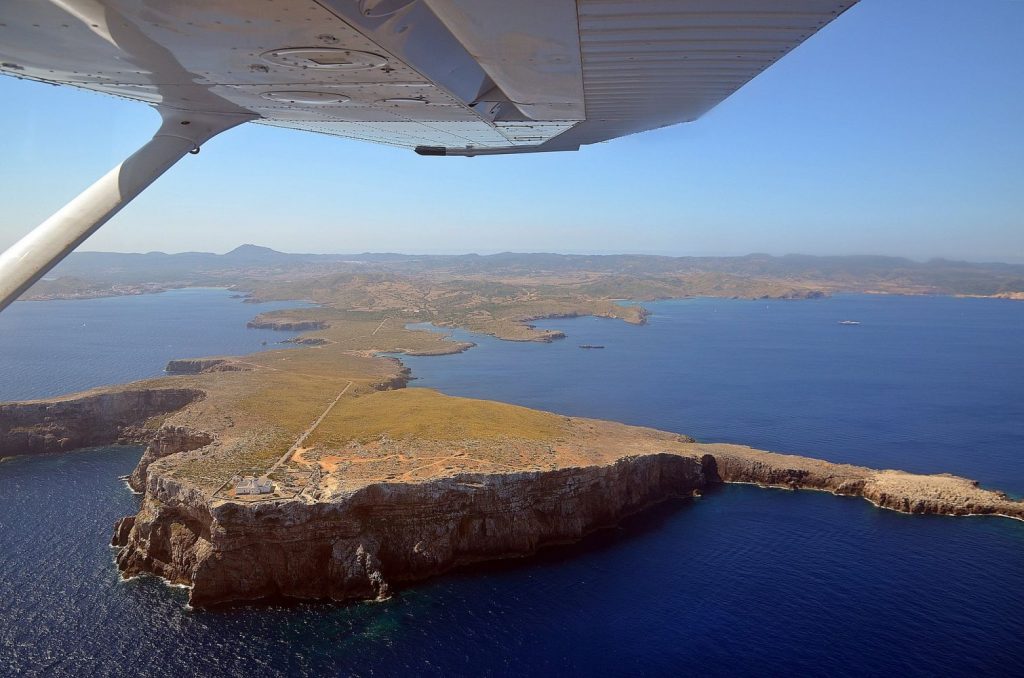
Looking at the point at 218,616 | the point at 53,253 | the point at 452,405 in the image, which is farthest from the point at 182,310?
the point at 53,253

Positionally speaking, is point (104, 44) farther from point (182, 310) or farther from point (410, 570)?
point (182, 310)

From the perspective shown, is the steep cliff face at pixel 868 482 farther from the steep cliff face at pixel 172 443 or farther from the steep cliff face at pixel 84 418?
the steep cliff face at pixel 84 418

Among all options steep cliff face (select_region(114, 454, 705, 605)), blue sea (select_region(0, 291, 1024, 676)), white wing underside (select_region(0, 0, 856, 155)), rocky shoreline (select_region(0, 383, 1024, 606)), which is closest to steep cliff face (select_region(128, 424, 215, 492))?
rocky shoreline (select_region(0, 383, 1024, 606))

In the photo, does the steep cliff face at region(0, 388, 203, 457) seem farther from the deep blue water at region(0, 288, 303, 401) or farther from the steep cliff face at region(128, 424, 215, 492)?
the deep blue water at region(0, 288, 303, 401)

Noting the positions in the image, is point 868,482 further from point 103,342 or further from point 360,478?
point 103,342

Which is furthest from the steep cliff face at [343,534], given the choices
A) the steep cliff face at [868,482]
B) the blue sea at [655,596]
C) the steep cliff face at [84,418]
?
the steep cliff face at [84,418]

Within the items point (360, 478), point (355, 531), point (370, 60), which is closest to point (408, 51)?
point (370, 60)
